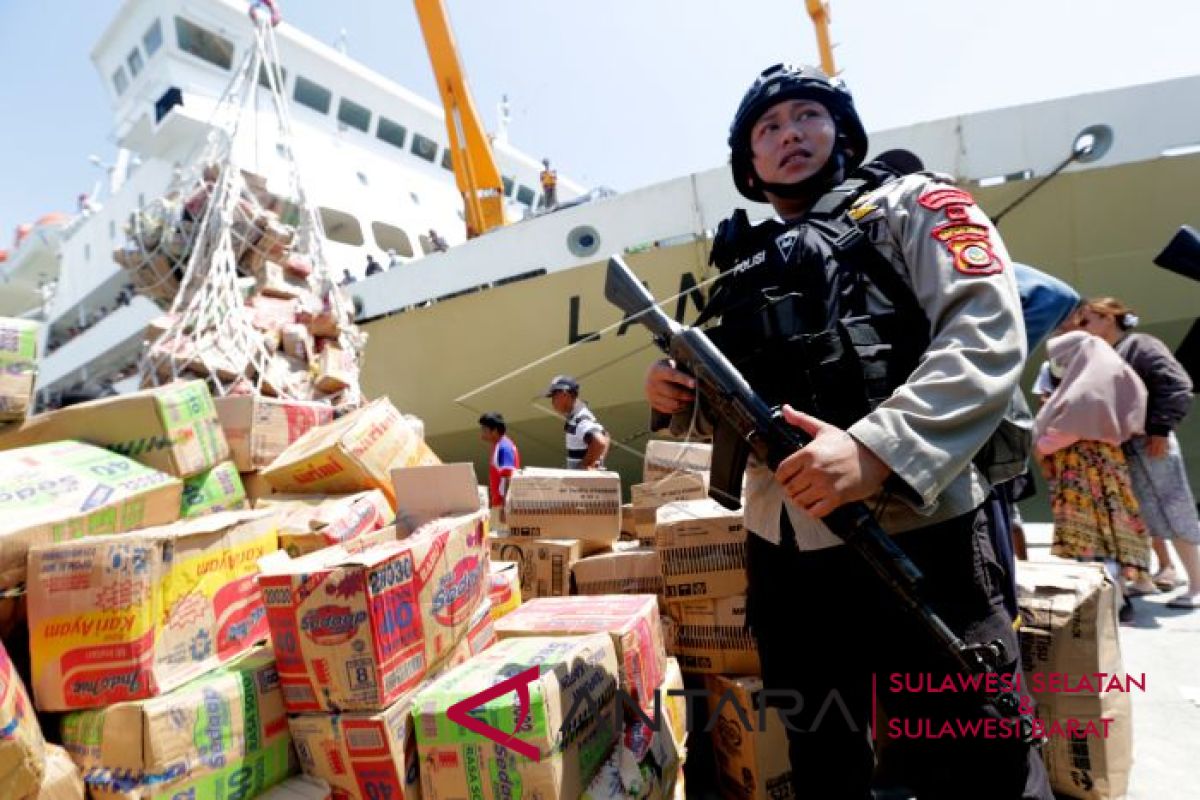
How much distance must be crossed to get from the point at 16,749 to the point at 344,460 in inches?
53.7

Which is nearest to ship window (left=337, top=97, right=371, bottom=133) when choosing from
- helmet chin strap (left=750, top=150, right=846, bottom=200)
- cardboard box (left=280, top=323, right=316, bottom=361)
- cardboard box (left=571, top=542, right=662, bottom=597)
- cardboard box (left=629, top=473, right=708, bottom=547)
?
cardboard box (left=280, top=323, right=316, bottom=361)

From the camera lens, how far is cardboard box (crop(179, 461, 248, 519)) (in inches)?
80.5

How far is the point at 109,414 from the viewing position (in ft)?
6.34

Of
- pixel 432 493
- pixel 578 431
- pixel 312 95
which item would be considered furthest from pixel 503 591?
pixel 312 95

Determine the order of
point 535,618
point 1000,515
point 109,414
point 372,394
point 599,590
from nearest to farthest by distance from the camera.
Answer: point 1000,515, point 535,618, point 109,414, point 599,590, point 372,394

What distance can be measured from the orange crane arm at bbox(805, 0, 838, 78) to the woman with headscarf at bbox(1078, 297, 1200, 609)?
5.32 metres

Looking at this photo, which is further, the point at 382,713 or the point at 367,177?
the point at 367,177

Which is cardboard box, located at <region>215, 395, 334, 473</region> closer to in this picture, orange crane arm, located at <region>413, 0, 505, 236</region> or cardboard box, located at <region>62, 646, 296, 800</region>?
cardboard box, located at <region>62, 646, 296, 800</region>

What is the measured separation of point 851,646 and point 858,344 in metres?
0.52

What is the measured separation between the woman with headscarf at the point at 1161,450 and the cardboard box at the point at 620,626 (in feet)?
8.39

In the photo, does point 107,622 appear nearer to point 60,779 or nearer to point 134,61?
point 60,779

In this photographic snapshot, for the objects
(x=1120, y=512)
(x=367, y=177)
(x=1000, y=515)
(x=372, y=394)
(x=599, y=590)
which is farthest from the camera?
(x=367, y=177)

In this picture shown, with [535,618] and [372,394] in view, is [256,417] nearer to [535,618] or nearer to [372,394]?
[535,618]

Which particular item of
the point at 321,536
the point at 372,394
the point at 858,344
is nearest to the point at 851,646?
the point at 858,344
